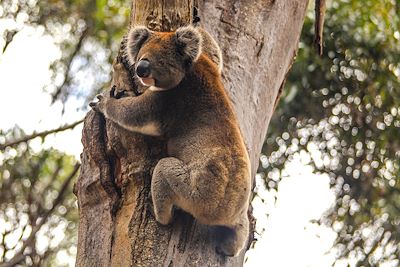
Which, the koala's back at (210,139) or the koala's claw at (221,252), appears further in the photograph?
the koala's back at (210,139)

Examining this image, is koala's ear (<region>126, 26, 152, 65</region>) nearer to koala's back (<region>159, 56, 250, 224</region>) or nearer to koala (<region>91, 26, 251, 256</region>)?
koala (<region>91, 26, 251, 256</region>)

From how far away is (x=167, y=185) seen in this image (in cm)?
315

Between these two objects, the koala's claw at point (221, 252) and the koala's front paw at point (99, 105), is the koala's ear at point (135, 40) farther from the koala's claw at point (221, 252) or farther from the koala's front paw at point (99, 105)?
the koala's claw at point (221, 252)

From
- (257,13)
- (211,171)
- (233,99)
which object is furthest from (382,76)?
(211,171)

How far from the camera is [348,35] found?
22.1 feet

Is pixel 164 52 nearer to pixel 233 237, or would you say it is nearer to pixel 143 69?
pixel 143 69

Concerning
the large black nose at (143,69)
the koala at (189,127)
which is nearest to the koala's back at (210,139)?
the koala at (189,127)

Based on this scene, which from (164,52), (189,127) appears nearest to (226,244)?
(189,127)

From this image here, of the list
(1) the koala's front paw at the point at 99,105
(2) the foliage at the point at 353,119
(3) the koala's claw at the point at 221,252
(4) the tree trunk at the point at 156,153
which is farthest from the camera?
(2) the foliage at the point at 353,119

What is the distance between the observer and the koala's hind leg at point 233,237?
10.4 ft

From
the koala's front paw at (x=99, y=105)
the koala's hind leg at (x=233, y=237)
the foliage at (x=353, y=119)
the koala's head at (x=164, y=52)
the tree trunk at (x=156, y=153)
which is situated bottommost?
the foliage at (x=353, y=119)

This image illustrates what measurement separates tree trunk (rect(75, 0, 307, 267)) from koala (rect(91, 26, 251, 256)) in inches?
2.8

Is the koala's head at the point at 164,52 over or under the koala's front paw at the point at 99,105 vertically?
over

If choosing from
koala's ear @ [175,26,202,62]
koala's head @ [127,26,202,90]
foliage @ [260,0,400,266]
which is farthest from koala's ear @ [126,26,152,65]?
foliage @ [260,0,400,266]
